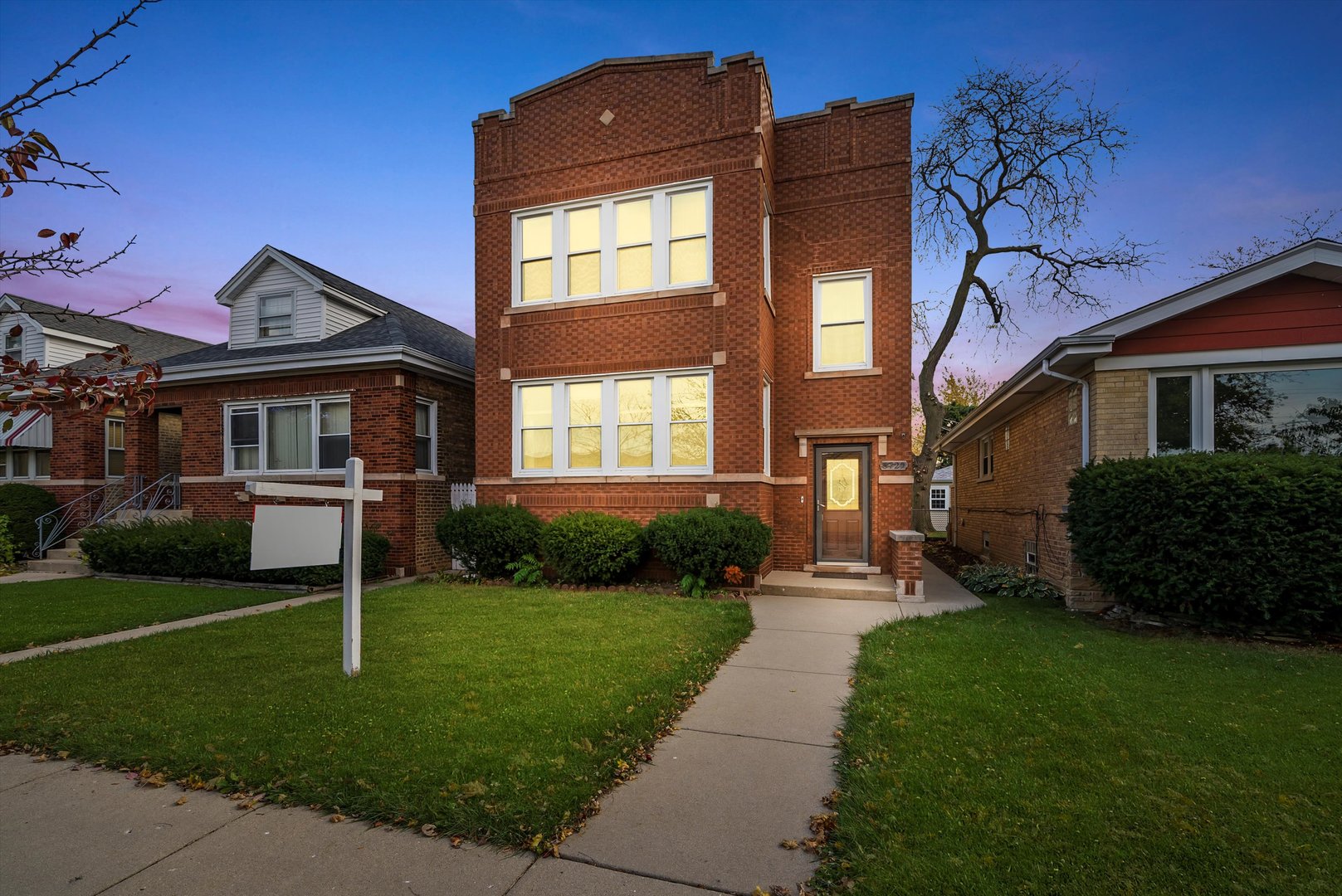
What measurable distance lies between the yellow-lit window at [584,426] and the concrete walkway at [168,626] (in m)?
4.15

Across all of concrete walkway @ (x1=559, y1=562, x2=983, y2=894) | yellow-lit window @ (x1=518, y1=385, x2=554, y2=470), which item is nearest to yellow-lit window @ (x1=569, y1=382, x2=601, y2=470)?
yellow-lit window @ (x1=518, y1=385, x2=554, y2=470)

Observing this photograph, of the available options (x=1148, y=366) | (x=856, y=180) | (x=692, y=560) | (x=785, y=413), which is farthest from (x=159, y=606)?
(x=1148, y=366)

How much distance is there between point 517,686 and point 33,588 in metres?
11.2

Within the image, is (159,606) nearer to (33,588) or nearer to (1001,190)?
(33,588)

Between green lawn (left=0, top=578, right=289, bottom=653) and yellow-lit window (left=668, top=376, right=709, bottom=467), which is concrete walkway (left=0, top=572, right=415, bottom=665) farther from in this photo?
yellow-lit window (left=668, top=376, right=709, bottom=467)

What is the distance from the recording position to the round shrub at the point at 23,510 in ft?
47.7

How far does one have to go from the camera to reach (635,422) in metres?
11.3

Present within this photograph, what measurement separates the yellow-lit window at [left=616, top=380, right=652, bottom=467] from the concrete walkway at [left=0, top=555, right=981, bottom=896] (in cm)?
720

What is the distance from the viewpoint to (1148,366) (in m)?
8.87

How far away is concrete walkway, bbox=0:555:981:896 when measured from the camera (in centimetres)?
275

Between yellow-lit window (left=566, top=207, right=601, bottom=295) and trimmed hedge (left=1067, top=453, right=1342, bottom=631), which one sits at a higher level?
yellow-lit window (left=566, top=207, right=601, bottom=295)

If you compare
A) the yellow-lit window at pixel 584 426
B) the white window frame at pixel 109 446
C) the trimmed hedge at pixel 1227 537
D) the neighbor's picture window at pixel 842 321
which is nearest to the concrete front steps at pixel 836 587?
the trimmed hedge at pixel 1227 537

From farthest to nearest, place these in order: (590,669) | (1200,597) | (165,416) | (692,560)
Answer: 1. (165,416)
2. (692,560)
3. (1200,597)
4. (590,669)

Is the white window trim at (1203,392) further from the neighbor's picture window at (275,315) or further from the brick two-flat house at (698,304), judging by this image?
the neighbor's picture window at (275,315)
